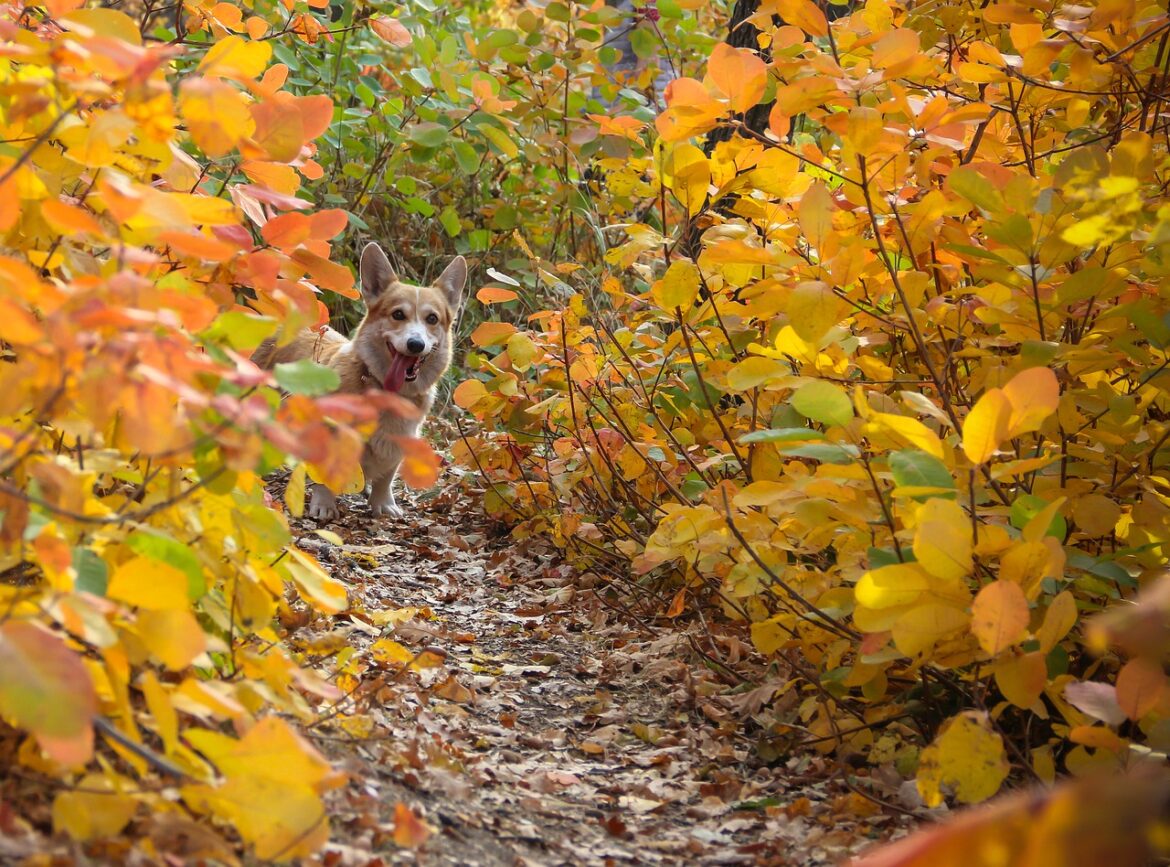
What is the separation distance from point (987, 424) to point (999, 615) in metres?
0.30

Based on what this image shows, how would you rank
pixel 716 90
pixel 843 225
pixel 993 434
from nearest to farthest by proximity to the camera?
pixel 993 434
pixel 716 90
pixel 843 225

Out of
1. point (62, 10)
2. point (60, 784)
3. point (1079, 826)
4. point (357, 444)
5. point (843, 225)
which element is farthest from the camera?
point (843, 225)

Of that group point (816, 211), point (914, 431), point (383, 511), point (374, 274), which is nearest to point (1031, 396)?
point (914, 431)

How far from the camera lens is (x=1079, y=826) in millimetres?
650

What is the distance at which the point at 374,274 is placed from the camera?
6180 mm

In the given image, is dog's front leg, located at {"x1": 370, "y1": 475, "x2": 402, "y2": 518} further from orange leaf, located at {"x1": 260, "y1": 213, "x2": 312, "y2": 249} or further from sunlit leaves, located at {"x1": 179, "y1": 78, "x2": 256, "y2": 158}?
sunlit leaves, located at {"x1": 179, "y1": 78, "x2": 256, "y2": 158}

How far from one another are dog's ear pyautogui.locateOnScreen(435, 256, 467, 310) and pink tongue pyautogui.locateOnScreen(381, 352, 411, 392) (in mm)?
753

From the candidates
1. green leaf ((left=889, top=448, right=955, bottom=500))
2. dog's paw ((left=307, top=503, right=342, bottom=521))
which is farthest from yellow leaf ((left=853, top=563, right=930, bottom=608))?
dog's paw ((left=307, top=503, right=342, bottom=521))

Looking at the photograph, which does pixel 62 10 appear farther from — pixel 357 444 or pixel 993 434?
pixel 993 434

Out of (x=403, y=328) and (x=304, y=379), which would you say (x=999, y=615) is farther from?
(x=403, y=328)

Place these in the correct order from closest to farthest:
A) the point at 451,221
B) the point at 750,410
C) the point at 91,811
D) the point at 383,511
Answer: the point at 91,811 < the point at 750,410 < the point at 383,511 < the point at 451,221

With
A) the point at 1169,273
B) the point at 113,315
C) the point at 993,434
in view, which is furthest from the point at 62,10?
the point at 1169,273

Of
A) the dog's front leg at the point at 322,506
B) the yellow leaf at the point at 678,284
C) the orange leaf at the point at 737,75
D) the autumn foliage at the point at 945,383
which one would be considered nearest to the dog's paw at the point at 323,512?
the dog's front leg at the point at 322,506

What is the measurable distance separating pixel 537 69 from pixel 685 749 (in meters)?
3.89
